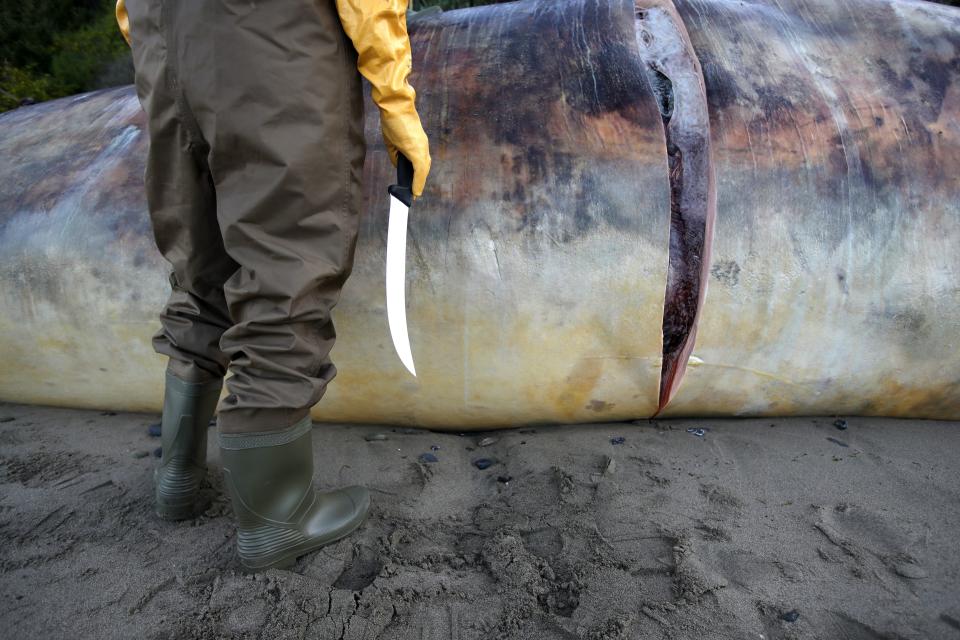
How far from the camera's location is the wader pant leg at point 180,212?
1424 mm

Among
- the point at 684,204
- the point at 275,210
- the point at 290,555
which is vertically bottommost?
the point at 290,555

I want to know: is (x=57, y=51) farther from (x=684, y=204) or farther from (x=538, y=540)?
(x=538, y=540)

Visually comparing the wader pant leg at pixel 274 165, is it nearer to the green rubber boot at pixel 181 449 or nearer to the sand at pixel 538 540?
the green rubber boot at pixel 181 449

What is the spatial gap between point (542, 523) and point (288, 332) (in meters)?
0.71

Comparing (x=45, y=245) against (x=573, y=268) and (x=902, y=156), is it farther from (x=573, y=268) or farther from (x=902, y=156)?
(x=902, y=156)

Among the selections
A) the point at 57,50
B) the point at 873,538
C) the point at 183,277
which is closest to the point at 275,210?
the point at 183,277

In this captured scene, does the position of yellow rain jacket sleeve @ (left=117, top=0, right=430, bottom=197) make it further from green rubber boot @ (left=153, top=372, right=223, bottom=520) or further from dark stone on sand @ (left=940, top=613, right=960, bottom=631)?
dark stone on sand @ (left=940, top=613, right=960, bottom=631)

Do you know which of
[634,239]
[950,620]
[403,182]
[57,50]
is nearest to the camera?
[950,620]

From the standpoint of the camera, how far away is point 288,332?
142 centimetres

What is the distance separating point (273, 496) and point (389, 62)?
35.8 inches

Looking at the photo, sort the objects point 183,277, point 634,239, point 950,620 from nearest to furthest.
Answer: point 950,620, point 183,277, point 634,239

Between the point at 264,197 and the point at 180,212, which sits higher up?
the point at 264,197

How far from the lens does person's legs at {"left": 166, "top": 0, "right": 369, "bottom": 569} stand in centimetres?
133

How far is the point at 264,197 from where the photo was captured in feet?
4.49
